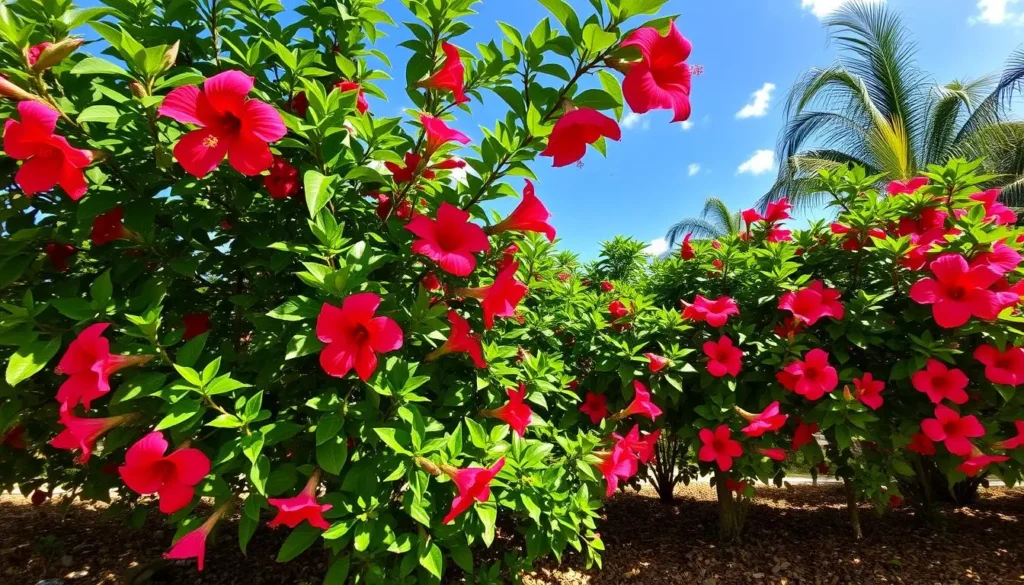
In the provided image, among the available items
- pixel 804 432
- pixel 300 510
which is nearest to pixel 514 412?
pixel 300 510

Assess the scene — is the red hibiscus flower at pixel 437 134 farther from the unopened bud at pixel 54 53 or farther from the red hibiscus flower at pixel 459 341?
the unopened bud at pixel 54 53

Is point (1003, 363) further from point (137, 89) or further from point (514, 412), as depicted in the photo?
point (137, 89)

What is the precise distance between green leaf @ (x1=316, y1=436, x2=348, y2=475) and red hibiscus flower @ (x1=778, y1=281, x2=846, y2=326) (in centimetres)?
225

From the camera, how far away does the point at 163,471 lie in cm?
132

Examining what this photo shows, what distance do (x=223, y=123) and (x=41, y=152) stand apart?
0.45 meters

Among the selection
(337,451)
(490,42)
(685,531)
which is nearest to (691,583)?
(685,531)

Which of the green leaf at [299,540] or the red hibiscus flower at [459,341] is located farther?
the red hibiscus flower at [459,341]

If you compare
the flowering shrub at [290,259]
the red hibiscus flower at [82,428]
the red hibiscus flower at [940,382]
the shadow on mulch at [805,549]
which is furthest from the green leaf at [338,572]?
the red hibiscus flower at [940,382]

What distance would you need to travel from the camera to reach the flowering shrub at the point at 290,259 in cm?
124

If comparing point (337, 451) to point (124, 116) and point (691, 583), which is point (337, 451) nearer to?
point (124, 116)

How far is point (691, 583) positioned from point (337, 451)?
7.52ft

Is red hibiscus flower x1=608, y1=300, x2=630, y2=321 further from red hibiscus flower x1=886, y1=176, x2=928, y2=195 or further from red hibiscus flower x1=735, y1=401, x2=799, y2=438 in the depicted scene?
red hibiscus flower x1=886, y1=176, x2=928, y2=195

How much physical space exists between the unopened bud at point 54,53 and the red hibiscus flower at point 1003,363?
12.0 ft

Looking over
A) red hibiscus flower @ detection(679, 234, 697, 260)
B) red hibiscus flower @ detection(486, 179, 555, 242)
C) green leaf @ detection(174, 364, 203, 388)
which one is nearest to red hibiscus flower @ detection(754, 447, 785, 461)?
red hibiscus flower @ detection(679, 234, 697, 260)
